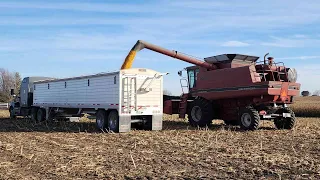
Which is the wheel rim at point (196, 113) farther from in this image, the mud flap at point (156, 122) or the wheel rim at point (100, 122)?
the wheel rim at point (100, 122)

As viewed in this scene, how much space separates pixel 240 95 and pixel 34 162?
9.72 meters

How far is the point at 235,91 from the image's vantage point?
651 inches

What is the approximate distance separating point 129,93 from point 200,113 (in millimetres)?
3961

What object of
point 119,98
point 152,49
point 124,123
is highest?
point 152,49

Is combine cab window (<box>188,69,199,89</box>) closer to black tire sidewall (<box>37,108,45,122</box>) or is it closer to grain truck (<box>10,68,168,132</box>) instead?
grain truck (<box>10,68,168,132</box>)

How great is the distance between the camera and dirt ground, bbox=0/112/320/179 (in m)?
7.76

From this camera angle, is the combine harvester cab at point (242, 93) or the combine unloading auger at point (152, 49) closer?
the combine harvester cab at point (242, 93)

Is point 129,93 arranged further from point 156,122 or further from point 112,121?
point 156,122

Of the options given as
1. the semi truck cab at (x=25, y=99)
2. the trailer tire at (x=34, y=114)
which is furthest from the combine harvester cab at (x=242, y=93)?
the semi truck cab at (x=25, y=99)

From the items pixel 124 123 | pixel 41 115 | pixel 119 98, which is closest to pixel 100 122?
pixel 124 123

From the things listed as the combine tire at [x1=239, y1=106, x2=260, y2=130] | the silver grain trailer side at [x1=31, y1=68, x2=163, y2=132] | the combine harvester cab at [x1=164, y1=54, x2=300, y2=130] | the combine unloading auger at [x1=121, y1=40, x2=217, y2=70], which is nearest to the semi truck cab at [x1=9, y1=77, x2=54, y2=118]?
the silver grain trailer side at [x1=31, y1=68, x2=163, y2=132]

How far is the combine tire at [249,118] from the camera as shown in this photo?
15.9 metres

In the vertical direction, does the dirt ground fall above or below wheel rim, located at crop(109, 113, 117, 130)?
below

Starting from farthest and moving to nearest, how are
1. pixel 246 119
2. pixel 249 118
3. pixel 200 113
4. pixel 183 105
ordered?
pixel 183 105, pixel 200 113, pixel 246 119, pixel 249 118
